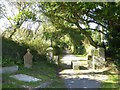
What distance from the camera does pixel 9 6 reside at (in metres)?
20.1

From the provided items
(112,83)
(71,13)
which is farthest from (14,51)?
(112,83)

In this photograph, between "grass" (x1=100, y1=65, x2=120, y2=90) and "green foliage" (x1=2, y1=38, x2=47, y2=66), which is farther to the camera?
"green foliage" (x1=2, y1=38, x2=47, y2=66)

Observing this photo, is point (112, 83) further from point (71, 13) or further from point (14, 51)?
point (14, 51)

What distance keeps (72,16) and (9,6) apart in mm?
6353

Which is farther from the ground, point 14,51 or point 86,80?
point 14,51

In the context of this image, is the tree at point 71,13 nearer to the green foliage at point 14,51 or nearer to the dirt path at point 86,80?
the green foliage at point 14,51

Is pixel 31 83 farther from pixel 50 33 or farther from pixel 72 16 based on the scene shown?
pixel 50 33

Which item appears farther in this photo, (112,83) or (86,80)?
(86,80)

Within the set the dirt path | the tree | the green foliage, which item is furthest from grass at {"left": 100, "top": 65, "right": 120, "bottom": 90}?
the green foliage

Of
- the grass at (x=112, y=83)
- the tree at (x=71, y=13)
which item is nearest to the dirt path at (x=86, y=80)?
the grass at (x=112, y=83)

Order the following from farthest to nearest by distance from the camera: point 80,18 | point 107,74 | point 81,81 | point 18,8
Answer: point 18,8
point 80,18
point 107,74
point 81,81

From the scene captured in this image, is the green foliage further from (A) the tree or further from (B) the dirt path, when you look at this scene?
(B) the dirt path

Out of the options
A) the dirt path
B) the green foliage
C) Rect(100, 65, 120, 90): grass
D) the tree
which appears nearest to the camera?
Rect(100, 65, 120, 90): grass

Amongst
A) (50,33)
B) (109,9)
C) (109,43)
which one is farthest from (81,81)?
(50,33)
